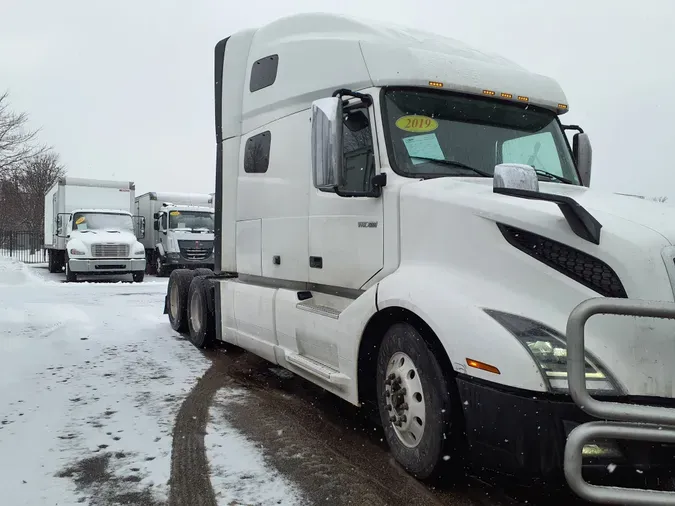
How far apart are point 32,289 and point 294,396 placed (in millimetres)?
11923

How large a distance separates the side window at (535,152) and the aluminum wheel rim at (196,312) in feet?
15.7

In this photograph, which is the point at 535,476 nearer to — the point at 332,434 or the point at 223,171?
the point at 332,434

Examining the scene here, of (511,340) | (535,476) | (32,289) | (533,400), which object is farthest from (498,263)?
(32,289)

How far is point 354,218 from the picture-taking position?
4.39 m

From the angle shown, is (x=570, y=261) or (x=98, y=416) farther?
(x=98, y=416)

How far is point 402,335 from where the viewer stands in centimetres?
361

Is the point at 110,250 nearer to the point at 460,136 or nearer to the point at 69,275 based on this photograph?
the point at 69,275

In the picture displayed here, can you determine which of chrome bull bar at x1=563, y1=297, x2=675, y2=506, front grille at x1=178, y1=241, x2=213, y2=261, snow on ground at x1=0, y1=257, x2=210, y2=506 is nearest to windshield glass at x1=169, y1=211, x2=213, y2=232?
front grille at x1=178, y1=241, x2=213, y2=261

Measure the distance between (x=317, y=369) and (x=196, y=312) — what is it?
12.3 ft

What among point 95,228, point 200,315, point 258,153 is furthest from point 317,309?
point 95,228

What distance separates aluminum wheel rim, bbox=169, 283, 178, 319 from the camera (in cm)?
880

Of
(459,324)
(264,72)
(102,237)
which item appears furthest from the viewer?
(102,237)

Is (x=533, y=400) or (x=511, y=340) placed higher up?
(x=511, y=340)

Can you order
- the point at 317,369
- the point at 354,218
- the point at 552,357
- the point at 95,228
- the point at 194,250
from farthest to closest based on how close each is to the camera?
the point at 194,250 → the point at 95,228 → the point at 317,369 → the point at 354,218 → the point at 552,357
